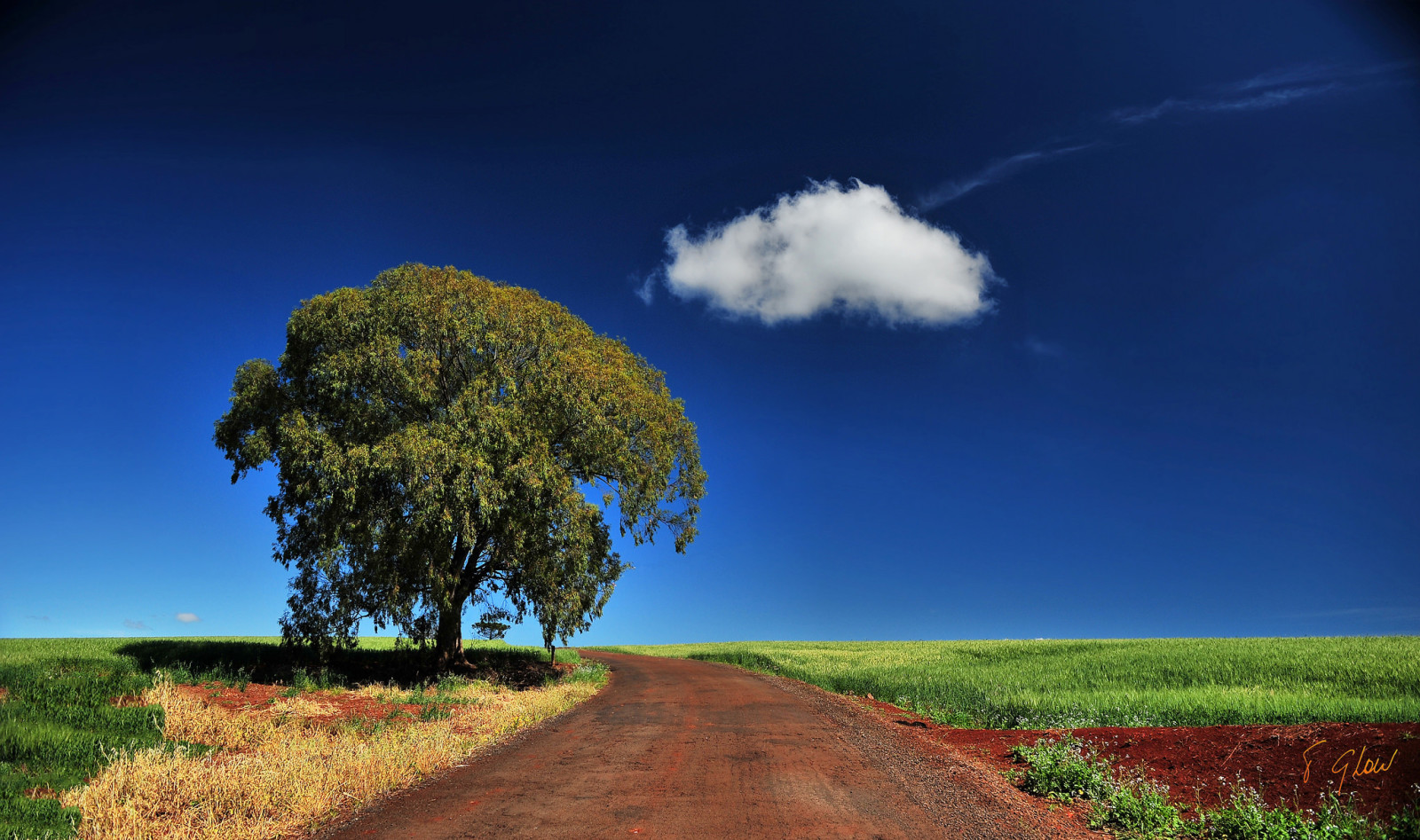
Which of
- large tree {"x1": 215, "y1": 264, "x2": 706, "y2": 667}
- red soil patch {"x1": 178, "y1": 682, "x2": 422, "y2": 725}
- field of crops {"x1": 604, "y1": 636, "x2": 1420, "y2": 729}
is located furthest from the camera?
large tree {"x1": 215, "y1": 264, "x2": 706, "y2": 667}

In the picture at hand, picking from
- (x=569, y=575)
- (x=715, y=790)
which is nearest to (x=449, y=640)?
(x=569, y=575)

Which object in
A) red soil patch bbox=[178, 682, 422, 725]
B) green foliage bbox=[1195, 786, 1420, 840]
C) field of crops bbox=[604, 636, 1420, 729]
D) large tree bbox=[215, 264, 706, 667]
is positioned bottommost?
field of crops bbox=[604, 636, 1420, 729]

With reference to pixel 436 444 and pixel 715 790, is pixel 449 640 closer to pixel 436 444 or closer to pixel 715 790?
pixel 436 444

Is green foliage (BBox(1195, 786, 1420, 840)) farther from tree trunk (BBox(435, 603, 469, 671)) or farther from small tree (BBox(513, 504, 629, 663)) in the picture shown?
tree trunk (BBox(435, 603, 469, 671))

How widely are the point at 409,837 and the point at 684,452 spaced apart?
18793 millimetres

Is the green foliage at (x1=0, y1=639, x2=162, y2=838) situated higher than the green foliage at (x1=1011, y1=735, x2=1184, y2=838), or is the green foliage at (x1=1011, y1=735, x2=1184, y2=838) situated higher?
the green foliage at (x1=0, y1=639, x2=162, y2=838)

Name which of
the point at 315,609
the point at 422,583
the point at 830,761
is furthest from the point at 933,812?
the point at 315,609

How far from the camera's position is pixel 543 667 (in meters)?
26.6

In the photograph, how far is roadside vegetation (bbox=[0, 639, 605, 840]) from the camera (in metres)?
7.13

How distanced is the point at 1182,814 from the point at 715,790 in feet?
18.0

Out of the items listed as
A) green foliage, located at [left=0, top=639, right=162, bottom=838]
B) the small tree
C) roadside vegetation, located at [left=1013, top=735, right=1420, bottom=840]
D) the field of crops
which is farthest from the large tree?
roadside vegetation, located at [left=1013, top=735, right=1420, bottom=840]
